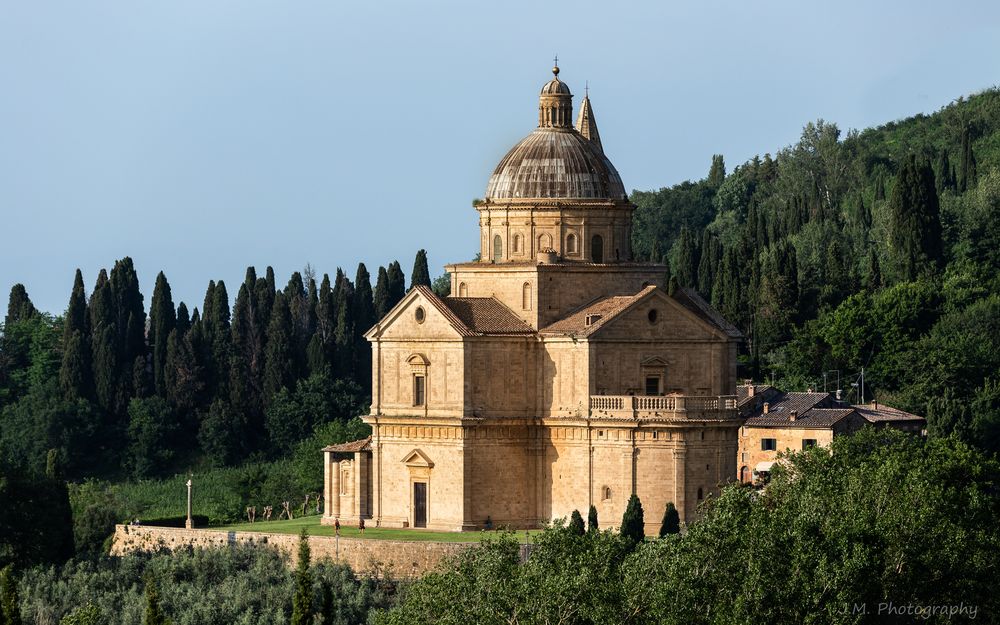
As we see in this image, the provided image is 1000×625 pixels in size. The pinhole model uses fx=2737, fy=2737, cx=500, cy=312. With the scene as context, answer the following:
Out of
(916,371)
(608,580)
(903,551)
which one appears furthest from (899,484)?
(916,371)

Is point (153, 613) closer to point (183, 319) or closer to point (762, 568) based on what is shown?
point (762, 568)

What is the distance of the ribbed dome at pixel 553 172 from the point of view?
76875 millimetres

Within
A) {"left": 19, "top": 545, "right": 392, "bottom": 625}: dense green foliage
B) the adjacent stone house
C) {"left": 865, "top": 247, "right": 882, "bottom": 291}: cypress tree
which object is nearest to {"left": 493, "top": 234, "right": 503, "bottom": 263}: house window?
{"left": 19, "top": 545, "right": 392, "bottom": 625}: dense green foliage

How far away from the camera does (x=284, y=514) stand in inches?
3425

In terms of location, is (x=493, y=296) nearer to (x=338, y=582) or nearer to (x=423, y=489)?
(x=423, y=489)

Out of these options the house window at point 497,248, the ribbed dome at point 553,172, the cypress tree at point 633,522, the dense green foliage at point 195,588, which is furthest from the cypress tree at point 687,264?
the dense green foliage at point 195,588

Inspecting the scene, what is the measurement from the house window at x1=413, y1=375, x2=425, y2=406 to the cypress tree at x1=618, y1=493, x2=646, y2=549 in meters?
7.16

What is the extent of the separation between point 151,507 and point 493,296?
77.1 ft

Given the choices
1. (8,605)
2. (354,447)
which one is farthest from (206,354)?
(8,605)

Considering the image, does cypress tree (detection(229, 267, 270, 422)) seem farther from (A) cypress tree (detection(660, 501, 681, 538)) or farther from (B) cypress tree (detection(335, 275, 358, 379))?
(A) cypress tree (detection(660, 501, 681, 538))

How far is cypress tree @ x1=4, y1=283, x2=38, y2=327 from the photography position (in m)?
119

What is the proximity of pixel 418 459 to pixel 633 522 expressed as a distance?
7457mm

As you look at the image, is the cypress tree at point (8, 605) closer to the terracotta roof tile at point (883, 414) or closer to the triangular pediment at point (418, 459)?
the triangular pediment at point (418, 459)

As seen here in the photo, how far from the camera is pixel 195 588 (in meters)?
71.1
